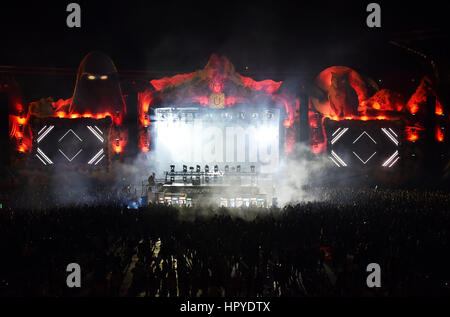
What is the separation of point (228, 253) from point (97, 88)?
1760cm

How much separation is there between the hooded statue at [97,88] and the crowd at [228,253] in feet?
40.7

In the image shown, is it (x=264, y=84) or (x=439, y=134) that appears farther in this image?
(x=264, y=84)

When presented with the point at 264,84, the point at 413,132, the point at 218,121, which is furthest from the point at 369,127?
the point at 218,121

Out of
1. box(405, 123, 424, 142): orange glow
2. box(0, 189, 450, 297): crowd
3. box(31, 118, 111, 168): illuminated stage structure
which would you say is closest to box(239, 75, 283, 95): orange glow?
box(405, 123, 424, 142): orange glow

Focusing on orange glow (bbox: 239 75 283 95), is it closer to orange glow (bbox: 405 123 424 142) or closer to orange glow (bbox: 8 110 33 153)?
orange glow (bbox: 405 123 424 142)

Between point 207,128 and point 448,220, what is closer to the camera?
point 448,220

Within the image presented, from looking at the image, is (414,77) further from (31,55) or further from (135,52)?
(31,55)

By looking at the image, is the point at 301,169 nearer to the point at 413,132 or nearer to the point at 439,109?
the point at 413,132

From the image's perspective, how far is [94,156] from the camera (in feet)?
67.4

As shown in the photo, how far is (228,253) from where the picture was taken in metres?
6.99

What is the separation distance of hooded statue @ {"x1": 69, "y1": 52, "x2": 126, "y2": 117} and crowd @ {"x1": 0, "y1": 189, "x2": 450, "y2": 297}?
40.7 ft

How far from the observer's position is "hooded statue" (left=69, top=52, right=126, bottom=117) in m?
20.4

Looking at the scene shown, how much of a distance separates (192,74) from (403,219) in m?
16.5
